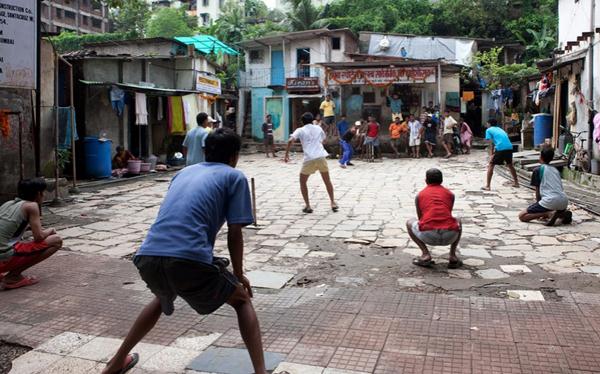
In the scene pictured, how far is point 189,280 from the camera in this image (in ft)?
9.41

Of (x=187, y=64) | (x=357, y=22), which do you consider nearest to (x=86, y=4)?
(x=357, y=22)

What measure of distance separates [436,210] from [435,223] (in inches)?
5.7

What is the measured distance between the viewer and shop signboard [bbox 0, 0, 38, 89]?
7276 mm

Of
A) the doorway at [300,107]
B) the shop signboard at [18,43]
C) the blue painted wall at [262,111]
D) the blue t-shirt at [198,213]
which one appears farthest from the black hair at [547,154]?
the blue painted wall at [262,111]

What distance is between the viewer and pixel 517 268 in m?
5.83

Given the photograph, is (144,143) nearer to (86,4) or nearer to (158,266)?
(158,266)

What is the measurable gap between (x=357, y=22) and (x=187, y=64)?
17948mm

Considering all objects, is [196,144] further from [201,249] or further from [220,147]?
[201,249]

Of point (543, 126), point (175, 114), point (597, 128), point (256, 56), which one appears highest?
point (256, 56)

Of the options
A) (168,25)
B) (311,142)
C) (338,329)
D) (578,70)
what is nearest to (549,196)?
(311,142)

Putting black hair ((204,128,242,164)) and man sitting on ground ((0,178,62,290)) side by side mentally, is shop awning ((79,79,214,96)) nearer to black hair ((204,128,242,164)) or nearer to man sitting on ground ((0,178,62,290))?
man sitting on ground ((0,178,62,290))

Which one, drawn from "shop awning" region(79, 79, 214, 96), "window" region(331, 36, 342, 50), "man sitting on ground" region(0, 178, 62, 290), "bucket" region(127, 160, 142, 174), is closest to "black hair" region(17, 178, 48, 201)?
"man sitting on ground" region(0, 178, 62, 290)

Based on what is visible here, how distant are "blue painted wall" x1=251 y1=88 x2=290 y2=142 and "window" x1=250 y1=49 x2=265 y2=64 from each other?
65.6 inches

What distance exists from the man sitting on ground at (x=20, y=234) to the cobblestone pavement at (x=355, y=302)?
0.25 m
